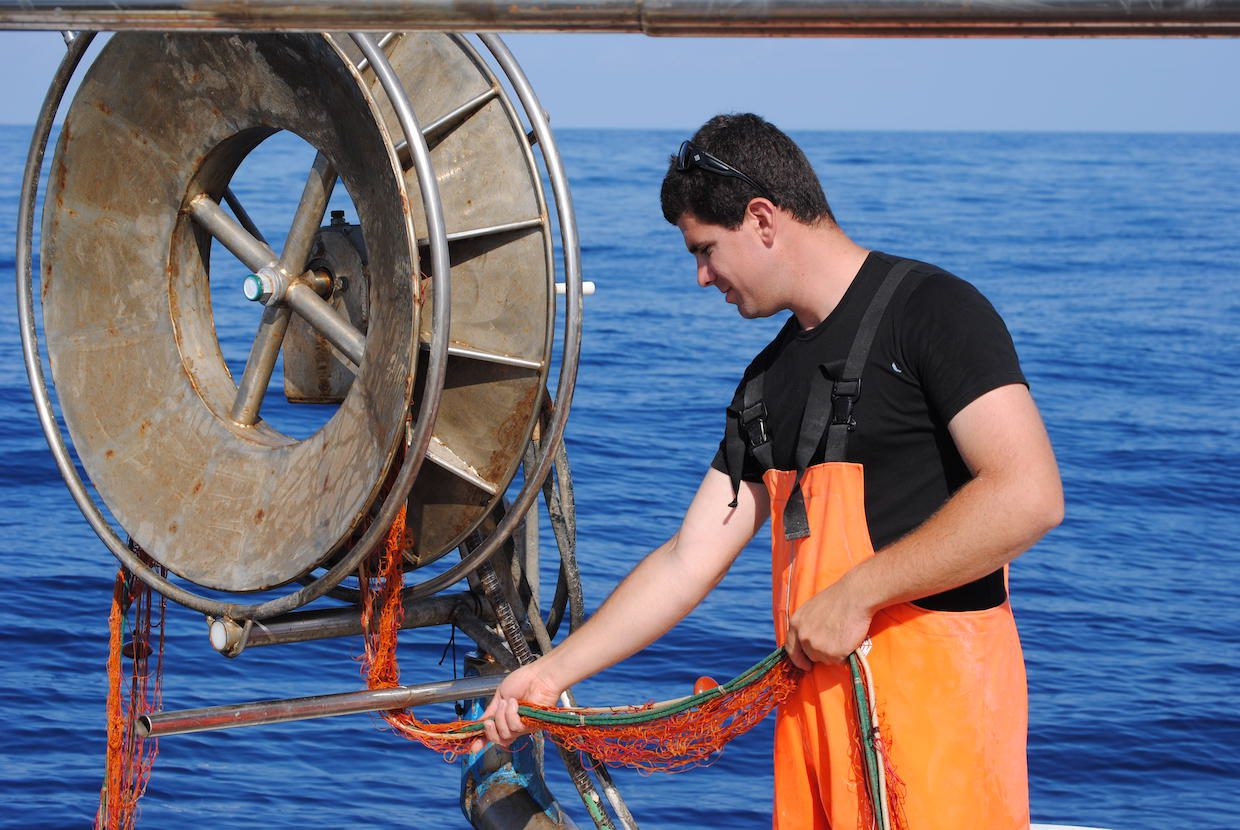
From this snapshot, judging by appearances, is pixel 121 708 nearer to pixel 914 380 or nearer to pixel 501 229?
pixel 501 229

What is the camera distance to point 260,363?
399cm

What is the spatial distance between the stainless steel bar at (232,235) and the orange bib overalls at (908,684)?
1.82 metres

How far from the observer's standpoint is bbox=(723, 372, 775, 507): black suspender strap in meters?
2.77

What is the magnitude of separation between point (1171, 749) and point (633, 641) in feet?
18.8

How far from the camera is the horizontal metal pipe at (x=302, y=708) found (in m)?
3.63

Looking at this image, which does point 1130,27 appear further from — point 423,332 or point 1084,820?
point 1084,820

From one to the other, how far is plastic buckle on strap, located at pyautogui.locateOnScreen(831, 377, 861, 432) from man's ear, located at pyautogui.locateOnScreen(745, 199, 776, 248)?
27 centimetres

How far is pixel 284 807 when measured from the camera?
705cm

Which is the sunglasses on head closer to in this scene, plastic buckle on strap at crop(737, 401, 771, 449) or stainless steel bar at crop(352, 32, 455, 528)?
plastic buckle on strap at crop(737, 401, 771, 449)

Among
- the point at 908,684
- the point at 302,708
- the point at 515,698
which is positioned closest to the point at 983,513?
Answer: the point at 908,684

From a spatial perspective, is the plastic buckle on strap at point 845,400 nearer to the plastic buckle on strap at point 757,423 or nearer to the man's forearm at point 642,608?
the plastic buckle on strap at point 757,423

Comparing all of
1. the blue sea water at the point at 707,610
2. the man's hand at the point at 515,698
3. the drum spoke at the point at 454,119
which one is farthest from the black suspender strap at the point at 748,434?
the blue sea water at the point at 707,610

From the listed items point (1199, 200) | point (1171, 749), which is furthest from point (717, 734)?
point (1199, 200)

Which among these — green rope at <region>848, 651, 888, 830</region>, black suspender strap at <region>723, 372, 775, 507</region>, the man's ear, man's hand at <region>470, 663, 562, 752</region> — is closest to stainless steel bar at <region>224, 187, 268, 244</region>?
man's hand at <region>470, 663, 562, 752</region>
